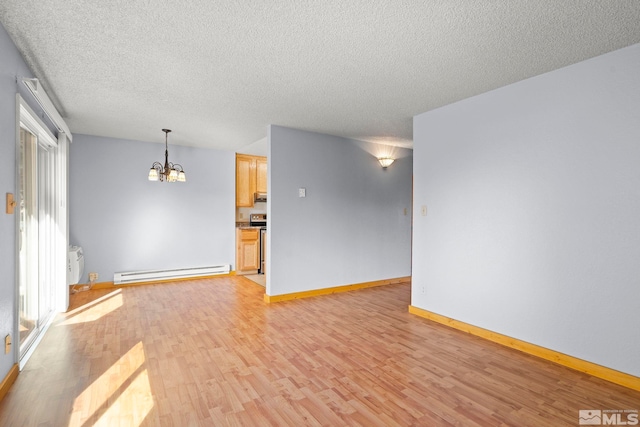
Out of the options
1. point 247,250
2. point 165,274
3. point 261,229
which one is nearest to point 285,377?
point 165,274

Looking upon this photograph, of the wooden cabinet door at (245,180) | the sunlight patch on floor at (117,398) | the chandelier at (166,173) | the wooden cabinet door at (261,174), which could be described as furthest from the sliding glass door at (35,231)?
the wooden cabinet door at (261,174)

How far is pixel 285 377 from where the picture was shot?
7.91 feet

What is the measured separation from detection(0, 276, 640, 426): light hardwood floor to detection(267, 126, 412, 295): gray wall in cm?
108

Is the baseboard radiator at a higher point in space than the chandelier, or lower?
lower

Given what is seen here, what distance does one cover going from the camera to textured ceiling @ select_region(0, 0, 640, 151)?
6.31ft

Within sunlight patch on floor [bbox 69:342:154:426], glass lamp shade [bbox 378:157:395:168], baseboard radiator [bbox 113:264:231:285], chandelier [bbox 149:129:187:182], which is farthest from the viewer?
glass lamp shade [bbox 378:157:395:168]

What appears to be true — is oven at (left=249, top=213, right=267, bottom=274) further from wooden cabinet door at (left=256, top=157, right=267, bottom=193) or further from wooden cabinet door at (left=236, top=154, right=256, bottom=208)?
wooden cabinet door at (left=256, top=157, right=267, bottom=193)

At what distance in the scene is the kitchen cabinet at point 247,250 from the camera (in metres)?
6.41

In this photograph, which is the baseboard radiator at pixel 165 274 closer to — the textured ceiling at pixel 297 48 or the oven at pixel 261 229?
the oven at pixel 261 229

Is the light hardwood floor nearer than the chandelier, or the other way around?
the light hardwood floor

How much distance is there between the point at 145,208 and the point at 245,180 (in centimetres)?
200

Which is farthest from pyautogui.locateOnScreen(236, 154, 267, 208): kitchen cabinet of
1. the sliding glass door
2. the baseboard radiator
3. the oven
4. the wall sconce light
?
the sliding glass door

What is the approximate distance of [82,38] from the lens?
2.24 m

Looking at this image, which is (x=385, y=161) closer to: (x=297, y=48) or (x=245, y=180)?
(x=245, y=180)
